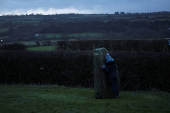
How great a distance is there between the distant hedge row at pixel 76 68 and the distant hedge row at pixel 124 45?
30.6ft

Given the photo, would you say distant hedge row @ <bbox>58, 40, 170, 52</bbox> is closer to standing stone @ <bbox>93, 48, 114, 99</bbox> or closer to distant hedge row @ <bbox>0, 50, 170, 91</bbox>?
distant hedge row @ <bbox>0, 50, 170, 91</bbox>

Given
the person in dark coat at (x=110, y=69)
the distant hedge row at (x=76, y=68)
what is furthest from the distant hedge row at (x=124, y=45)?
the person in dark coat at (x=110, y=69)

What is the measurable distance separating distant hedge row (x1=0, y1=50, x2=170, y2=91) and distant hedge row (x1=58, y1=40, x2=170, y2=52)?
9.33m

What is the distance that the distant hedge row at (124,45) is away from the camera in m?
19.7

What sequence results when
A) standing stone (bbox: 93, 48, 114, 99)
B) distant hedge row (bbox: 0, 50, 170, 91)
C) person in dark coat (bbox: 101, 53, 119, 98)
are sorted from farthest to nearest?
distant hedge row (bbox: 0, 50, 170, 91) → standing stone (bbox: 93, 48, 114, 99) → person in dark coat (bbox: 101, 53, 119, 98)

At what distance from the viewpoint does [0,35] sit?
32469 mm

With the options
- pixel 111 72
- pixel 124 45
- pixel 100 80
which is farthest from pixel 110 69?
pixel 124 45

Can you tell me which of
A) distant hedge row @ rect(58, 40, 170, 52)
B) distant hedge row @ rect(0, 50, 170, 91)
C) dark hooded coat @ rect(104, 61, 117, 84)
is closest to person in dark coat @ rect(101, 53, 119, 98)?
dark hooded coat @ rect(104, 61, 117, 84)

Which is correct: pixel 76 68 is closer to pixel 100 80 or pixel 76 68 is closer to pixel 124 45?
pixel 100 80

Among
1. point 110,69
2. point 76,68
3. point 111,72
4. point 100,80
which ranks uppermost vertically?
point 110,69

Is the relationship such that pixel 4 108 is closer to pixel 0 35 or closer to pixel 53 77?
pixel 53 77

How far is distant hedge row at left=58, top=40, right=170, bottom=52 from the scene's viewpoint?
19703 millimetres

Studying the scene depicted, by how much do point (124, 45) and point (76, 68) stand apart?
1230 cm

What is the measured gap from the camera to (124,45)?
2173 cm
